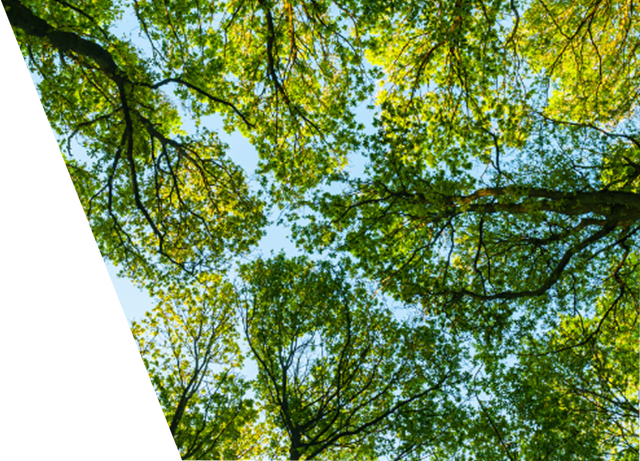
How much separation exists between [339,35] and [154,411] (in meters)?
15.4

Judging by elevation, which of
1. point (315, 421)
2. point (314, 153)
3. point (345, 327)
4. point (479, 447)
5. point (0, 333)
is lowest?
point (479, 447)

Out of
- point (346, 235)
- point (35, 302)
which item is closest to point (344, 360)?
point (346, 235)

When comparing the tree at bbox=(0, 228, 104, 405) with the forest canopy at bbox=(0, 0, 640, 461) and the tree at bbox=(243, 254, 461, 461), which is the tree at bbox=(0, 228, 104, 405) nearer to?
the forest canopy at bbox=(0, 0, 640, 461)

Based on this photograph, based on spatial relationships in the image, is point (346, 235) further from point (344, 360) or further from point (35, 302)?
point (35, 302)

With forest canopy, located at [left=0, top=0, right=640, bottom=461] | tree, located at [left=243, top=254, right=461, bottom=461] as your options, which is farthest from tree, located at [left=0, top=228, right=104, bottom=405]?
tree, located at [left=243, top=254, right=461, bottom=461]

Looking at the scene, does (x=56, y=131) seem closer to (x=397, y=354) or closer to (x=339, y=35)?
(x=339, y=35)

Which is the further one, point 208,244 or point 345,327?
point 345,327

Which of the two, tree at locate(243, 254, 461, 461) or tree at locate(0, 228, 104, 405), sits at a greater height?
tree at locate(0, 228, 104, 405)

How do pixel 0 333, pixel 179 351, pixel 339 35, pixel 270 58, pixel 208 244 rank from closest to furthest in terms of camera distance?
pixel 270 58, pixel 339 35, pixel 208 244, pixel 0 333, pixel 179 351

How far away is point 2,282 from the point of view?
52.8ft

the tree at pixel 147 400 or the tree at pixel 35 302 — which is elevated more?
the tree at pixel 35 302

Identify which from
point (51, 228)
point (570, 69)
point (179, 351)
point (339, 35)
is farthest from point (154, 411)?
point (570, 69)

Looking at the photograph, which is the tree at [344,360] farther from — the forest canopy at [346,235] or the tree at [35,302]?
the tree at [35,302]

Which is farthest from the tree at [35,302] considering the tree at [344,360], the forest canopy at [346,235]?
the tree at [344,360]
